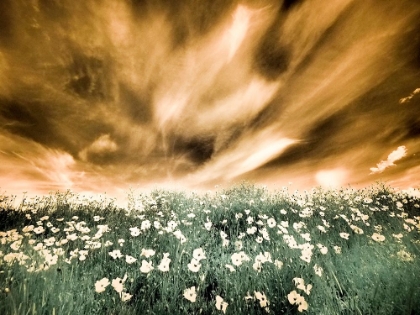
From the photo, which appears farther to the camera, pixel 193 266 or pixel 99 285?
pixel 193 266

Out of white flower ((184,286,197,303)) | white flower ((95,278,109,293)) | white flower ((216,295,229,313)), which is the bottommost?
white flower ((216,295,229,313))

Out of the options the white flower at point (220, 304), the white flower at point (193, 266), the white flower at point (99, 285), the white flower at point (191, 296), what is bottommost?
the white flower at point (220, 304)

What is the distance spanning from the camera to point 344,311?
2.90 meters

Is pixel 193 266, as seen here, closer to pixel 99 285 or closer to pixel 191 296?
pixel 191 296

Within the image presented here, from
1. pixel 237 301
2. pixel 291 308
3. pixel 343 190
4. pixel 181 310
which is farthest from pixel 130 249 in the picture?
pixel 343 190

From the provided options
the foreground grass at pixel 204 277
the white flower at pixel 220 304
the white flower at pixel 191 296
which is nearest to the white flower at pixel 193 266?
the foreground grass at pixel 204 277

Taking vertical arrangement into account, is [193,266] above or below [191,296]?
above

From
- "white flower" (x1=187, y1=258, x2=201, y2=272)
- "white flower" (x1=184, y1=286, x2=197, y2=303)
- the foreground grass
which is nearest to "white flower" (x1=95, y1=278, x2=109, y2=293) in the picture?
the foreground grass

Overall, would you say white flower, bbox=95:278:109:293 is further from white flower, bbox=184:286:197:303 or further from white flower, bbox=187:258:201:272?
white flower, bbox=187:258:201:272

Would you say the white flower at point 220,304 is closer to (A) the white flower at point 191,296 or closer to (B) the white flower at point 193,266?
(A) the white flower at point 191,296

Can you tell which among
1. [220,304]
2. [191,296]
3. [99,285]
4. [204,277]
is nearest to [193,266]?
[204,277]

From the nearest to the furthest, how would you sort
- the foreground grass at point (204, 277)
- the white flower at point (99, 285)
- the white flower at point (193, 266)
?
the white flower at point (99, 285) < the foreground grass at point (204, 277) < the white flower at point (193, 266)

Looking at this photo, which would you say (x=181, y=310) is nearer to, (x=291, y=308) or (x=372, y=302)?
(x=291, y=308)

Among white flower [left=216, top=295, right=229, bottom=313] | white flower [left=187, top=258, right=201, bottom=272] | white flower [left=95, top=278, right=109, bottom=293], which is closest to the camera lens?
white flower [left=216, top=295, right=229, bottom=313]
